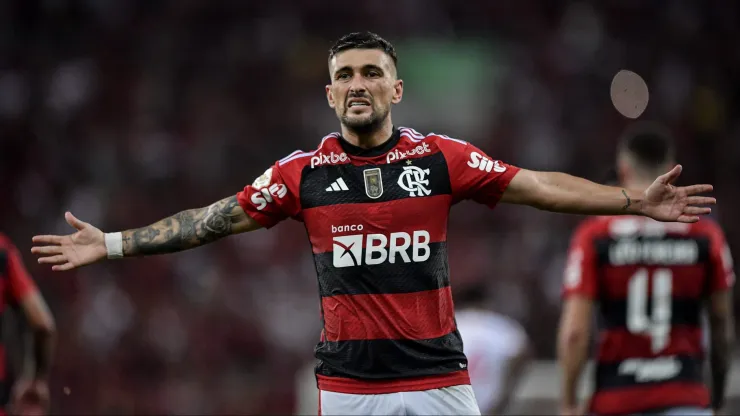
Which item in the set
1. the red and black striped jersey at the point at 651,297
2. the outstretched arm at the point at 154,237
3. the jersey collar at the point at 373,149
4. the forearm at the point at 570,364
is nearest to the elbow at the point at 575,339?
the forearm at the point at 570,364

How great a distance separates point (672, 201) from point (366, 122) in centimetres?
124

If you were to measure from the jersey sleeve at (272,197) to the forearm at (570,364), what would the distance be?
1776mm

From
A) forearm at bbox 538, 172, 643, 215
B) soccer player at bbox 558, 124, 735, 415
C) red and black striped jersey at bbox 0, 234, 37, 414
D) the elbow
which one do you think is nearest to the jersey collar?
forearm at bbox 538, 172, 643, 215

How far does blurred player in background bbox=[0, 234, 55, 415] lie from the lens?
5.66 m

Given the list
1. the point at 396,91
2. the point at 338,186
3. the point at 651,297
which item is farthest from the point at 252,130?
the point at 338,186

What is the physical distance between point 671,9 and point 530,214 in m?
5.33

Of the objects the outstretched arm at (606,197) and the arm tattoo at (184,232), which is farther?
the arm tattoo at (184,232)

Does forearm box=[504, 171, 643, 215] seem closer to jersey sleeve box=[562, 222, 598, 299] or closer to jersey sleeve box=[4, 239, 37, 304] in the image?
jersey sleeve box=[562, 222, 598, 299]

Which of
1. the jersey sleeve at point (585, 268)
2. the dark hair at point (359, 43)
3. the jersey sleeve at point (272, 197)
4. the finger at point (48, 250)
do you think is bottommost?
the jersey sleeve at point (585, 268)

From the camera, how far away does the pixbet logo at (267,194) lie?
14.1 ft

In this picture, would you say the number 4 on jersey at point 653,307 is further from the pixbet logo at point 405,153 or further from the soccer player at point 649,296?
the pixbet logo at point 405,153

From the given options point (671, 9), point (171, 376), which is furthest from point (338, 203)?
point (671, 9)

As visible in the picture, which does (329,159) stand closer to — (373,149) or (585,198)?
(373,149)

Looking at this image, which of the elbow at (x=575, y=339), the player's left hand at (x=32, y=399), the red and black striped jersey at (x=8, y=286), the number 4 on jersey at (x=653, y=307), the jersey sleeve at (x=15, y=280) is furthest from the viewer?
the player's left hand at (x=32, y=399)
